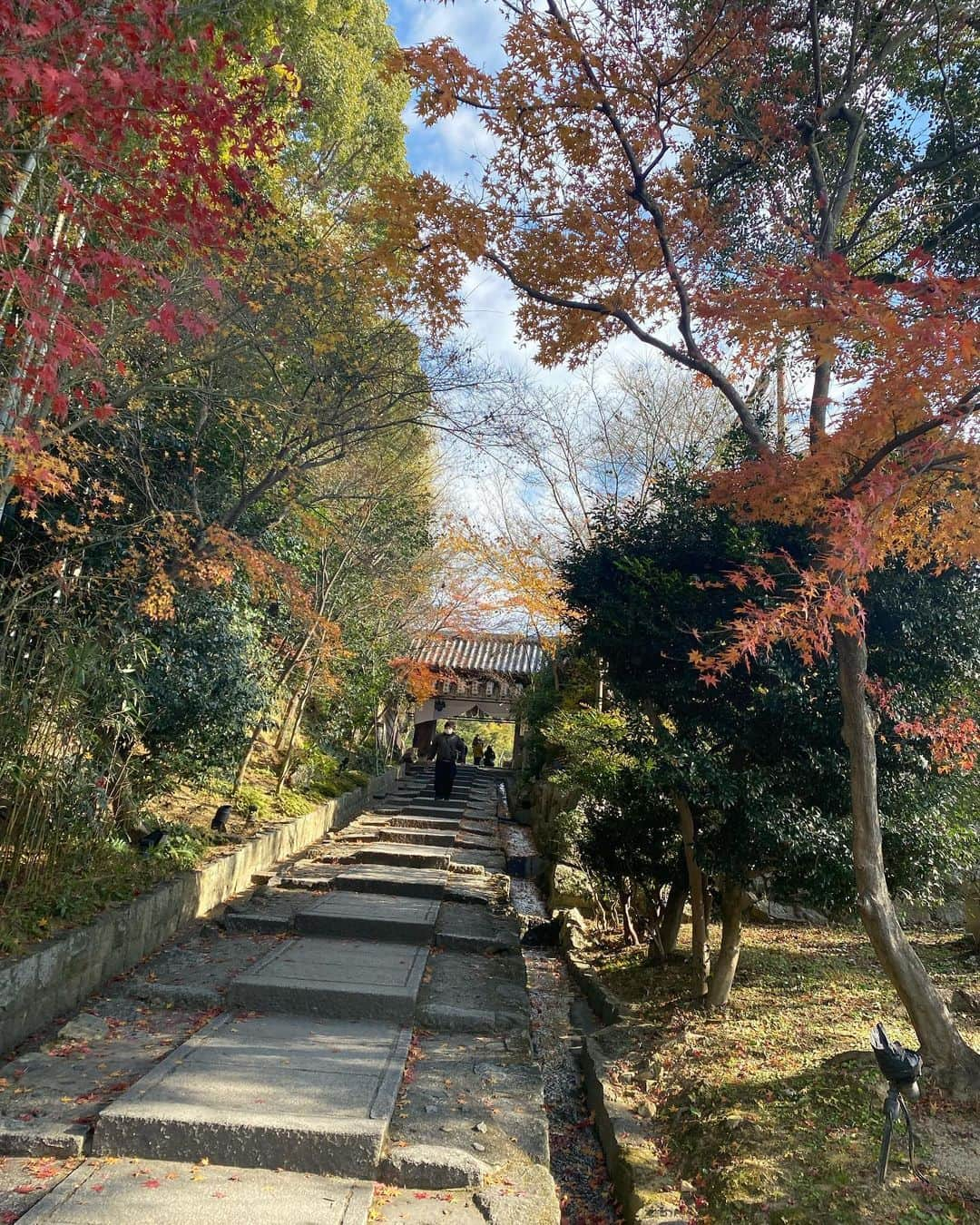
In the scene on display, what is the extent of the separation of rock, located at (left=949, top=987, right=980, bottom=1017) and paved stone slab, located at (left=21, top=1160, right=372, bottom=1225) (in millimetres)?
3902

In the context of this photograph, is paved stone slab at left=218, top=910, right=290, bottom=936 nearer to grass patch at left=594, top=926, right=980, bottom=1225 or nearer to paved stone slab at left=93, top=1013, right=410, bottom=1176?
paved stone slab at left=93, top=1013, right=410, bottom=1176

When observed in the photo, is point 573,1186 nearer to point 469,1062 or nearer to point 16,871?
point 469,1062

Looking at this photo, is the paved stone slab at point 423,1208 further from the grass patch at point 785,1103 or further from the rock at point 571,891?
the rock at point 571,891

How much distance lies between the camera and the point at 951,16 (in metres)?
4.94

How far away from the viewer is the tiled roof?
2048 cm

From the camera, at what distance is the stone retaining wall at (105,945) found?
3.92m

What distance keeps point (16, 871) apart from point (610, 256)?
4.76 m

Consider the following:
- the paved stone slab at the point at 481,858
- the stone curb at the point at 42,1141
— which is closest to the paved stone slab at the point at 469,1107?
the stone curb at the point at 42,1141

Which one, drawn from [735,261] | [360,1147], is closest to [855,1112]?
[360,1147]

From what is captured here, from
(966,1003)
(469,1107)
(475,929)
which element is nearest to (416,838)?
(475,929)

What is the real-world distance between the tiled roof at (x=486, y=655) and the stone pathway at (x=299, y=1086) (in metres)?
14.1

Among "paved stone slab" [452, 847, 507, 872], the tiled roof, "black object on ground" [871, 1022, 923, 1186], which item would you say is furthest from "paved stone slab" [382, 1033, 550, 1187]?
the tiled roof

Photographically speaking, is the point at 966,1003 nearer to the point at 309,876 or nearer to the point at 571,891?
the point at 571,891

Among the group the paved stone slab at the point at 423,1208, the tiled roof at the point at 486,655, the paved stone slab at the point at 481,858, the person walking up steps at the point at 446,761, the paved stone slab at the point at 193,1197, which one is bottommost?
the paved stone slab at the point at 193,1197
